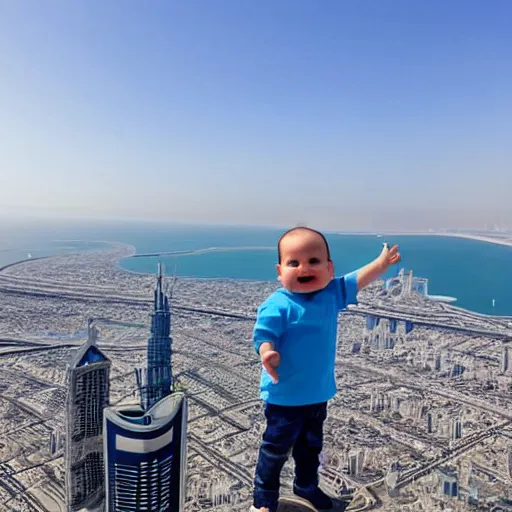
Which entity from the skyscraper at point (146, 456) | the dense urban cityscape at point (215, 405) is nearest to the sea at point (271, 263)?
the dense urban cityscape at point (215, 405)

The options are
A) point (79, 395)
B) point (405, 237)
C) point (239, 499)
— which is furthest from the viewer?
point (405, 237)

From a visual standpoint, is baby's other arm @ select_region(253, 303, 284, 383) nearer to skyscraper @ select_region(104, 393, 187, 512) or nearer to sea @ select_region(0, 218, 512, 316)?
skyscraper @ select_region(104, 393, 187, 512)

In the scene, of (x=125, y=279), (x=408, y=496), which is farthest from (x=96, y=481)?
(x=125, y=279)

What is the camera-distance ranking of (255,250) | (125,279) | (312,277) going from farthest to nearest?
(255,250)
(125,279)
(312,277)

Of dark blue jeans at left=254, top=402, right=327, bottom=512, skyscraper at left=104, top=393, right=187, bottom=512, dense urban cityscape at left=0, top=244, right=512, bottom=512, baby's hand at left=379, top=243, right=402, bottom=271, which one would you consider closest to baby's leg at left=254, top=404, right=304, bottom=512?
dark blue jeans at left=254, top=402, right=327, bottom=512

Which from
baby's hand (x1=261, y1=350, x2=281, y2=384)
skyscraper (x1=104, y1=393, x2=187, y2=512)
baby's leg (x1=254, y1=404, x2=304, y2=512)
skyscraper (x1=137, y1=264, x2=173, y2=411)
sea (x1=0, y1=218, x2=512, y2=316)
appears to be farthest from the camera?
sea (x1=0, y1=218, x2=512, y2=316)

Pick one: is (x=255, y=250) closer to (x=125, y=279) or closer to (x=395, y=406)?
(x=125, y=279)

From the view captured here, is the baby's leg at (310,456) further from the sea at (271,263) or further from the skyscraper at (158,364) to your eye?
the sea at (271,263)

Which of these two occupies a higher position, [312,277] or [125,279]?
[312,277]
